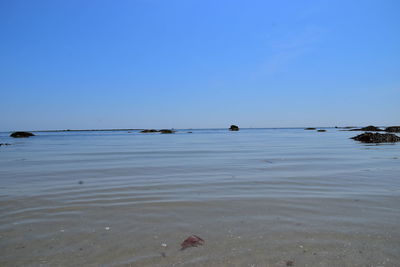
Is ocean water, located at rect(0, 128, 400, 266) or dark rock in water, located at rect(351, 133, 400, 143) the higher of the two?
dark rock in water, located at rect(351, 133, 400, 143)

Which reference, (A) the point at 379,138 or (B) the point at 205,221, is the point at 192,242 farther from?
(A) the point at 379,138

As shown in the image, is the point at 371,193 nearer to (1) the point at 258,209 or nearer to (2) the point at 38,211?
(1) the point at 258,209

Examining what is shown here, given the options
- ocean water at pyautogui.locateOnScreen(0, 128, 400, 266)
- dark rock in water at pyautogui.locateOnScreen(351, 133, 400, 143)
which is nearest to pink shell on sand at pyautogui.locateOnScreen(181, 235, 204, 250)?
ocean water at pyautogui.locateOnScreen(0, 128, 400, 266)

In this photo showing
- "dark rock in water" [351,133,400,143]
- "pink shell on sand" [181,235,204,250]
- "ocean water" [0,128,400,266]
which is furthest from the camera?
"dark rock in water" [351,133,400,143]

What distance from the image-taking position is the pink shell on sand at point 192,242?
3689 millimetres

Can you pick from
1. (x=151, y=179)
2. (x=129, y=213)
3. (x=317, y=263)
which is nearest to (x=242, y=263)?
(x=317, y=263)

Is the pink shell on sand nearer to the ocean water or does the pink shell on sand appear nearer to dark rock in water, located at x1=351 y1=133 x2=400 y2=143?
the ocean water

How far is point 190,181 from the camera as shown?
8.09 m

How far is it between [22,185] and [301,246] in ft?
26.4

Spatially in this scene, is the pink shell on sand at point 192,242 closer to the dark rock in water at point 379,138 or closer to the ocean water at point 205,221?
the ocean water at point 205,221

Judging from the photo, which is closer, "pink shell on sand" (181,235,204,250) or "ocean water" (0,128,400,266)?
"ocean water" (0,128,400,266)

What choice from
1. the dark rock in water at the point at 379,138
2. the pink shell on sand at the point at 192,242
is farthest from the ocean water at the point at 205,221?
the dark rock in water at the point at 379,138

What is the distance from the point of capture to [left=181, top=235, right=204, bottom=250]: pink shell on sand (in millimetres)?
3689

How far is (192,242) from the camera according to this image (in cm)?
378
